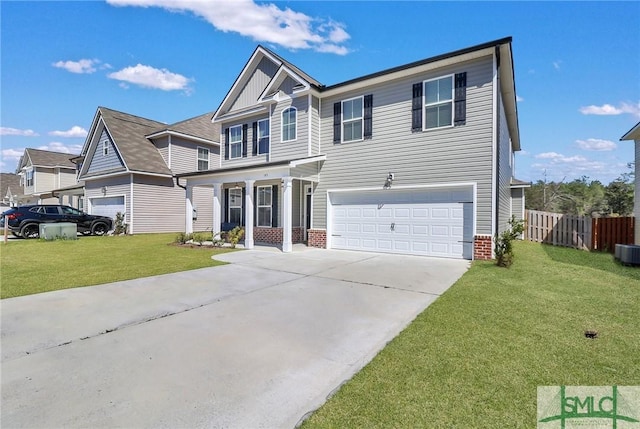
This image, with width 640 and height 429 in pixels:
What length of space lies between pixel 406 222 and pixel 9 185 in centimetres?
5534

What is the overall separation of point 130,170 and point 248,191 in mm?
10137

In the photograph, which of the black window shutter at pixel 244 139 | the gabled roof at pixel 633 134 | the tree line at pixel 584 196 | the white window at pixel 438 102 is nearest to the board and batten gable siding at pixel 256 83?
the black window shutter at pixel 244 139

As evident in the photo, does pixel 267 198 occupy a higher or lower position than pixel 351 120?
lower

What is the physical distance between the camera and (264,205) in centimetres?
1572

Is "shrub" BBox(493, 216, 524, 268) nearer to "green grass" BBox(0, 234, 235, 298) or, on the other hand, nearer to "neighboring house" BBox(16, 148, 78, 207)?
"green grass" BBox(0, 234, 235, 298)

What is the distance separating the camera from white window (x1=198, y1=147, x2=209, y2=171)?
22.5 meters

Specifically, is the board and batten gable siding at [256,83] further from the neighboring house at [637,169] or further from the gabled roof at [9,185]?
the gabled roof at [9,185]

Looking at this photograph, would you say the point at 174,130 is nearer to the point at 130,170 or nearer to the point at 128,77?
the point at 130,170

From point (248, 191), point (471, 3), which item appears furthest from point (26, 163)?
point (471, 3)

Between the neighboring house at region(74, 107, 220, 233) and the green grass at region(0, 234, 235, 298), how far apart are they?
6.71 metres

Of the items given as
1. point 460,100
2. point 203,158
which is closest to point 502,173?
point 460,100

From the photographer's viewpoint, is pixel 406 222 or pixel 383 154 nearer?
pixel 406 222

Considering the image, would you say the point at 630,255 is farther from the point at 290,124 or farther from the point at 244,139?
the point at 244,139

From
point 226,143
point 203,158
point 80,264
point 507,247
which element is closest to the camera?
point 507,247
